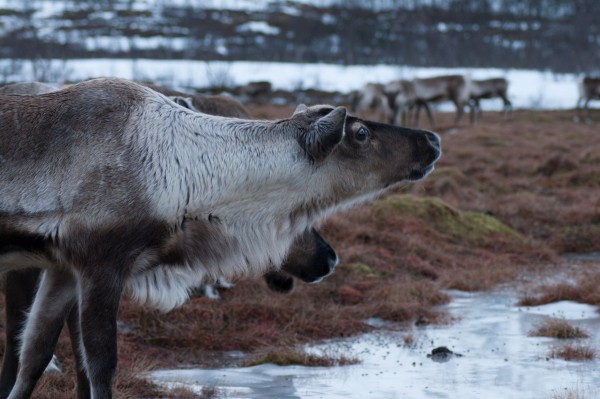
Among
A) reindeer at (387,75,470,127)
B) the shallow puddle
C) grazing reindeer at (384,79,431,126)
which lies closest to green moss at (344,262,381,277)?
the shallow puddle

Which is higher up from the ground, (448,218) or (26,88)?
(26,88)

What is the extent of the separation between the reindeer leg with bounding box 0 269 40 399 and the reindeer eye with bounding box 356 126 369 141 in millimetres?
1887

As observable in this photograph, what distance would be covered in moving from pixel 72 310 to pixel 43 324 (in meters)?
0.51

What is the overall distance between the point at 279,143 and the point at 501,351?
2.20 metres

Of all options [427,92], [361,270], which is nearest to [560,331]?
[361,270]

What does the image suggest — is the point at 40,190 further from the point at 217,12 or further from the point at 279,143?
the point at 217,12

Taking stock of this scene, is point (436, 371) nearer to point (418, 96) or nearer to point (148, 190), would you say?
point (148, 190)

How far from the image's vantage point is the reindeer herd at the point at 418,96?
27.9 metres

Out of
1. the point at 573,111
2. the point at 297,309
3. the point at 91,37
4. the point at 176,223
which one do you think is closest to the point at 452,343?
the point at 297,309

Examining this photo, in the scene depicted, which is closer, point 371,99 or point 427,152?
point 427,152

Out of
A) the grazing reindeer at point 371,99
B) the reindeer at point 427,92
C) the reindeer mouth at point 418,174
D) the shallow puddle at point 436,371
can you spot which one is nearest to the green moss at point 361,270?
the shallow puddle at point 436,371

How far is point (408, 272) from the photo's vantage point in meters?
8.05

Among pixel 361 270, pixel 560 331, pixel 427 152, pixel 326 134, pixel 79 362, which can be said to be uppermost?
pixel 326 134

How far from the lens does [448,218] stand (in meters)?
9.89
